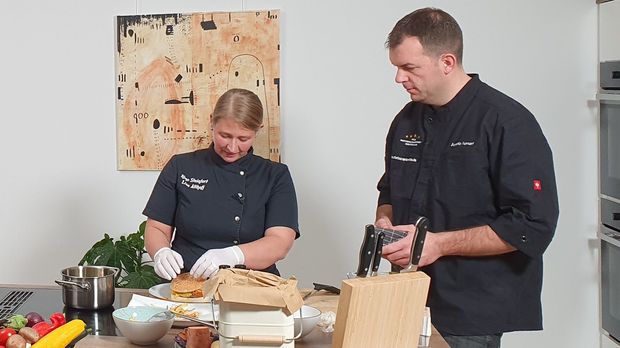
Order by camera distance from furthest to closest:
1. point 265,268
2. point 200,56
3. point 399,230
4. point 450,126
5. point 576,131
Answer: point 200,56
point 576,131
point 265,268
point 450,126
point 399,230

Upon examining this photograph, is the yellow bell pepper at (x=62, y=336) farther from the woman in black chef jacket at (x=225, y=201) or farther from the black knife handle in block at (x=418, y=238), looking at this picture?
the black knife handle in block at (x=418, y=238)

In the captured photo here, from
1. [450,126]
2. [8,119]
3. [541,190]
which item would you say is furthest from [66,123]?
[541,190]

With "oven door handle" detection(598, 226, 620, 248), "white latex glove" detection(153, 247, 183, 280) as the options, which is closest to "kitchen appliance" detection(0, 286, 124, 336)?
"white latex glove" detection(153, 247, 183, 280)

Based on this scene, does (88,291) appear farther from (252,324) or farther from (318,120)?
(318,120)

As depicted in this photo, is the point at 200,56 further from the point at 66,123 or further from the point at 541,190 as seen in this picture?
the point at 541,190

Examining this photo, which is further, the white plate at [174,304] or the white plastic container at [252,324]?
the white plate at [174,304]

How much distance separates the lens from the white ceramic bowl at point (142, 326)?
1722 millimetres

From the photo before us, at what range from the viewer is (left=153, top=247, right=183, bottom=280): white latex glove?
2.21m

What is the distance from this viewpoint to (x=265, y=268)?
2500mm

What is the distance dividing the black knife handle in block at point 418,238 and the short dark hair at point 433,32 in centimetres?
70

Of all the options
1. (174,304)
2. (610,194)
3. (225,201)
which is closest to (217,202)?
(225,201)

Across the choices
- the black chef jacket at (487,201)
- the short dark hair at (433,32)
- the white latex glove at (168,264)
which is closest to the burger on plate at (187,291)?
the white latex glove at (168,264)

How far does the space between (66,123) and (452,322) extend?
229 cm

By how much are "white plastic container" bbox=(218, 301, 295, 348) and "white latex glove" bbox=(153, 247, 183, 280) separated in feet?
2.49
